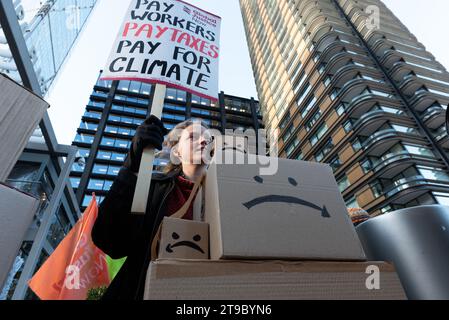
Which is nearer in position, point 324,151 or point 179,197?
point 179,197

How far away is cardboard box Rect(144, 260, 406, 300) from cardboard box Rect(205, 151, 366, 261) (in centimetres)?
5

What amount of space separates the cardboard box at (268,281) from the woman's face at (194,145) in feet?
3.29

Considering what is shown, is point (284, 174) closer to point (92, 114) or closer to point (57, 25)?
point (57, 25)

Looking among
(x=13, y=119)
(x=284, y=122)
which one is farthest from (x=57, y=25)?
(x=13, y=119)

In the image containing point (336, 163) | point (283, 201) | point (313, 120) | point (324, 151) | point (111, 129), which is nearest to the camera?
point (283, 201)

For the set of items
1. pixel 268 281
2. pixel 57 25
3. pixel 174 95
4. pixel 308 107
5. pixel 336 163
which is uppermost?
pixel 174 95

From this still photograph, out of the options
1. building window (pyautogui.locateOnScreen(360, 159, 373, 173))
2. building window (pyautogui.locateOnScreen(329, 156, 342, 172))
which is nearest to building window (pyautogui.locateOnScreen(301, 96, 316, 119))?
building window (pyautogui.locateOnScreen(329, 156, 342, 172))

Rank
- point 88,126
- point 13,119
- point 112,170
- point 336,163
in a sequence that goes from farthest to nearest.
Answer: point 88,126 → point 112,170 → point 336,163 → point 13,119

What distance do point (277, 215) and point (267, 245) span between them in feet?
0.44

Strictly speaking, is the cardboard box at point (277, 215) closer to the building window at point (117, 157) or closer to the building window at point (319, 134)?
the building window at point (319, 134)

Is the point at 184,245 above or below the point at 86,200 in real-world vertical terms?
below

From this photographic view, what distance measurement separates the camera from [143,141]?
4.21 ft

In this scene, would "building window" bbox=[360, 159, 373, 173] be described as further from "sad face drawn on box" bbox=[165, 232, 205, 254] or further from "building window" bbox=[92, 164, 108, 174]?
"building window" bbox=[92, 164, 108, 174]

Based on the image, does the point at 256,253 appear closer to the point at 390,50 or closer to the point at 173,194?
the point at 173,194
